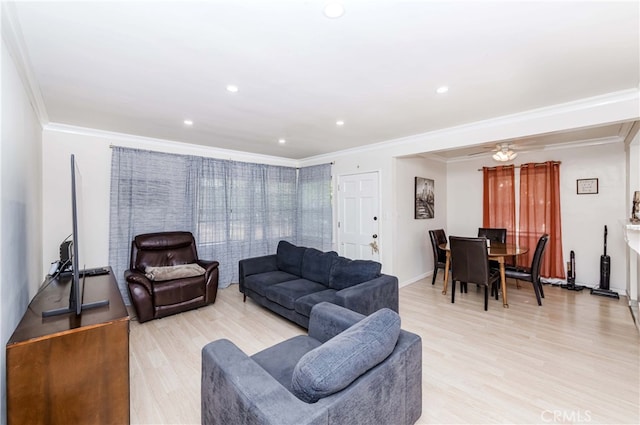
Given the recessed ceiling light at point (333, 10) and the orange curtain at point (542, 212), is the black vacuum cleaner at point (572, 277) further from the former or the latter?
the recessed ceiling light at point (333, 10)

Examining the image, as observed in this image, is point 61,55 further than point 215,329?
No

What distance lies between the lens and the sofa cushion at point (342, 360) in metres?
1.13

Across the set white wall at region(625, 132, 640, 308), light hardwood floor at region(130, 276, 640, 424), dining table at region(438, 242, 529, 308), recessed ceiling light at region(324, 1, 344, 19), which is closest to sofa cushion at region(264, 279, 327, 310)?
light hardwood floor at region(130, 276, 640, 424)

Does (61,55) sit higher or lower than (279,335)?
higher

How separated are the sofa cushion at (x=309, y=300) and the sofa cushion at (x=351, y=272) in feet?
0.70

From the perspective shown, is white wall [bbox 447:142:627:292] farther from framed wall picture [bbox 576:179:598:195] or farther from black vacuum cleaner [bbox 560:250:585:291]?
black vacuum cleaner [bbox 560:250:585:291]

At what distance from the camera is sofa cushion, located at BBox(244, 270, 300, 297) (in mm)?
3482

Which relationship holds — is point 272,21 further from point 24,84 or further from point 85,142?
point 85,142

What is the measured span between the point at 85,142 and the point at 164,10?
3163mm

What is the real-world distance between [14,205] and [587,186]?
6838 mm

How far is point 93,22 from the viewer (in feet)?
5.05

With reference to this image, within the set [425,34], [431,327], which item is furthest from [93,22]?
[431,327]

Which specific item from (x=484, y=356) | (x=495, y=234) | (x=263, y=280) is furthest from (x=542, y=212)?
(x=263, y=280)

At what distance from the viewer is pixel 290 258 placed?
3.92 m
